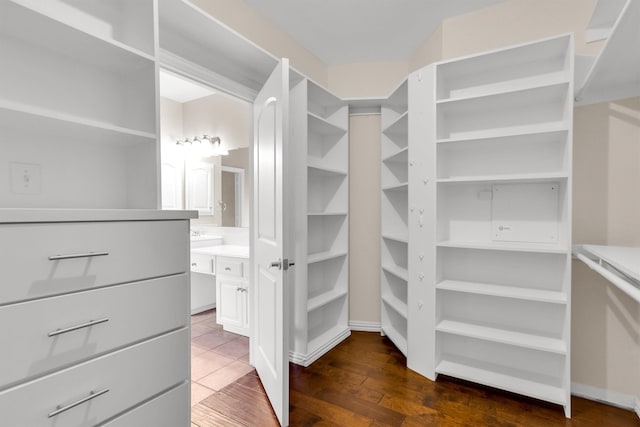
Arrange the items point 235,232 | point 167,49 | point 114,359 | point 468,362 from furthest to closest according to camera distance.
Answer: point 235,232 → point 468,362 → point 167,49 → point 114,359

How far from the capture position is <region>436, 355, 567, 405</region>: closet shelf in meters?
1.90

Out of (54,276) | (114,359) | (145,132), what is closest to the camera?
(54,276)

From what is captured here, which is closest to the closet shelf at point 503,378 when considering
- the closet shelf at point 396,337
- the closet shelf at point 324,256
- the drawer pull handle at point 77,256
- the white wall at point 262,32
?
the closet shelf at point 396,337

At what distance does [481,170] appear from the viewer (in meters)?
2.21

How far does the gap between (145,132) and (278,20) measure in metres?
1.70

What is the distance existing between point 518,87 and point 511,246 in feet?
3.45

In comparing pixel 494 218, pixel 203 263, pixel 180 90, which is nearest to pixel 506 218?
pixel 494 218

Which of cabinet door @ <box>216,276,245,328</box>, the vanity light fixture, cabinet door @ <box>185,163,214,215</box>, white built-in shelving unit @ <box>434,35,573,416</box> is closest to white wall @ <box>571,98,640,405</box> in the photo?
white built-in shelving unit @ <box>434,35,573,416</box>

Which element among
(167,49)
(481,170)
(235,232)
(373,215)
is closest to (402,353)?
(373,215)

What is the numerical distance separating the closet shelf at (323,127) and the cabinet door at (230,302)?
1.63 m

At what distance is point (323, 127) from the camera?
110 inches

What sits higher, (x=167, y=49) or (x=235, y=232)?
(x=167, y=49)

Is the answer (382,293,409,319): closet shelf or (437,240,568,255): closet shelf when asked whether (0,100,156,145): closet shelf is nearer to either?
(437,240,568,255): closet shelf

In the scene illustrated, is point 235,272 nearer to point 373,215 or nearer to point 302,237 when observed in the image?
point 302,237
